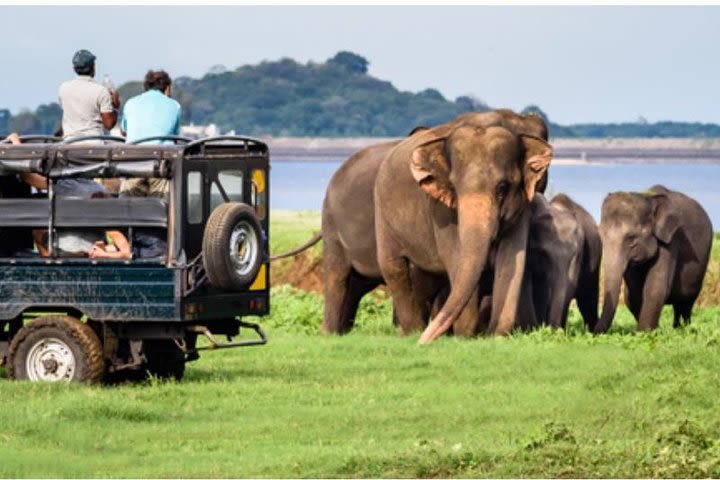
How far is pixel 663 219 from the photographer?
96.0 ft

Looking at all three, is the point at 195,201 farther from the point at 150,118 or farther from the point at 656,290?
the point at 656,290

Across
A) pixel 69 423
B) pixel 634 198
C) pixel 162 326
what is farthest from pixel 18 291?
pixel 634 198

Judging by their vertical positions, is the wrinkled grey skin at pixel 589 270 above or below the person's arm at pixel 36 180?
below

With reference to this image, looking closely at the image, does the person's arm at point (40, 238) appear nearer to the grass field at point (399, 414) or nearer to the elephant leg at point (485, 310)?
the grass field at point (399, 414)

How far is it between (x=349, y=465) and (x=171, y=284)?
421 centimetres

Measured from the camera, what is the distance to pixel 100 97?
20391 mm

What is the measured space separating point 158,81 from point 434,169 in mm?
4038

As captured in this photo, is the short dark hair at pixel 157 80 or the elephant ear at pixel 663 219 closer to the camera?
the short dark hair at pixel 157 80

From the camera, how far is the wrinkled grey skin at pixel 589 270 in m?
28.6

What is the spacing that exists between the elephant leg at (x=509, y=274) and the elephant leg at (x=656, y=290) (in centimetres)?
532

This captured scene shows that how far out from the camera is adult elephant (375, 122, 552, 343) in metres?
22.9

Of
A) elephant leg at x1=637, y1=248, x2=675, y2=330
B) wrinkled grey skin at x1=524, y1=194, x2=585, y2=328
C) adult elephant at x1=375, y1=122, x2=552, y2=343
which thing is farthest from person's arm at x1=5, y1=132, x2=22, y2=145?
elephant leg at x1=637, y1=248, x2=675, y2=330

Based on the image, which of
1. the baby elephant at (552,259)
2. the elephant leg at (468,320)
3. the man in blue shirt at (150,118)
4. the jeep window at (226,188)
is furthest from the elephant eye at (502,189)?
the jeep window at (226,188)

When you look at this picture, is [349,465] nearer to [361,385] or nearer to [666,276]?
[361,385]
